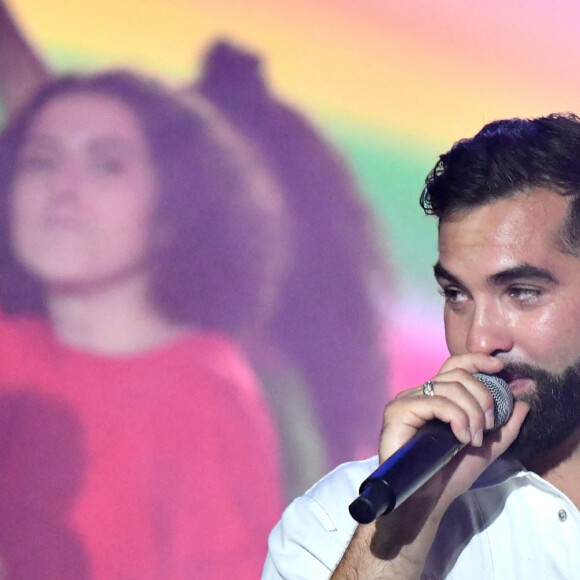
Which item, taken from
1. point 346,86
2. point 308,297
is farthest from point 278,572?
point 346,86

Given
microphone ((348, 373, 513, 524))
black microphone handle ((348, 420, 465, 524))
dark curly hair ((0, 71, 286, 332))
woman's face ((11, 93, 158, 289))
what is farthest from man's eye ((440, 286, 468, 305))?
woman's face ((11, 93, 158, 289))

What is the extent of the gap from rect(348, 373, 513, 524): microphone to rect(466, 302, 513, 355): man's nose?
0.17 meters

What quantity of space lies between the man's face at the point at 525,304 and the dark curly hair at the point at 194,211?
0.64m

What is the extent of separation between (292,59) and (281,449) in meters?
0.99

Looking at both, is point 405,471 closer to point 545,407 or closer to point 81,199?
point 545,407

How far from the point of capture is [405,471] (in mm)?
1073

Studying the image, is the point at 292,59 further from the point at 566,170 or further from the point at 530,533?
the point at 530,533

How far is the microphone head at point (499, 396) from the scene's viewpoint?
4.47ft

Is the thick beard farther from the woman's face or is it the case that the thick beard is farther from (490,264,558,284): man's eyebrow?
the woman's face

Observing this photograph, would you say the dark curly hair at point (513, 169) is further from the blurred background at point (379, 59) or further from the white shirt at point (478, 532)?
the white shirt at point (478, 532)

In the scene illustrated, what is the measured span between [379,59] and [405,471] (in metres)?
1.40

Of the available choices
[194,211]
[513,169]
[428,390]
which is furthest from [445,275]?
[194,211]

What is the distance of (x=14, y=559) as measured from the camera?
200 cm

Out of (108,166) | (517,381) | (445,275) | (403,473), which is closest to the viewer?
(403,473)
